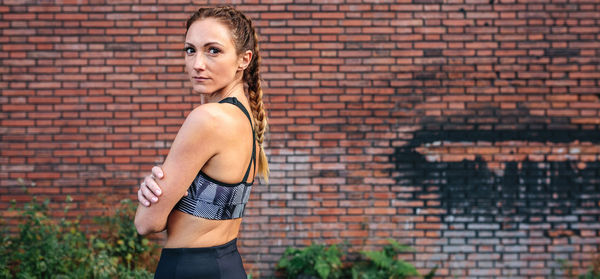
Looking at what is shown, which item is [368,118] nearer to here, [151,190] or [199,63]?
[199,63]

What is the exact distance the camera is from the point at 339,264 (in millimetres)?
4820

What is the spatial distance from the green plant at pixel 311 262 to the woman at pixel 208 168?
2.98 metres

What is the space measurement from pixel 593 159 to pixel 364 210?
2648mm

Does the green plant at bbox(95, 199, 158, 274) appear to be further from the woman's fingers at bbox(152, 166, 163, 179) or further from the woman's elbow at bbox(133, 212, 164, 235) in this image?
the woman's fingers at bbox(152, 166, 163, 179)

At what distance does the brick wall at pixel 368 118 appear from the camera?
5027 mm

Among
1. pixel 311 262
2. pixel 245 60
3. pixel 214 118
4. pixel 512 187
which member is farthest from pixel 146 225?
pixel 512 187

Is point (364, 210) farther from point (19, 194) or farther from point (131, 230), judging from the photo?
point (19, 194)

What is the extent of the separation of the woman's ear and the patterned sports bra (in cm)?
15

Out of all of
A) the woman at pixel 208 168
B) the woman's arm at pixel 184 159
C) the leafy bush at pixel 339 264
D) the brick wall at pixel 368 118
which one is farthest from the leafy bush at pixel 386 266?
the woman's arm at pixel 184 159

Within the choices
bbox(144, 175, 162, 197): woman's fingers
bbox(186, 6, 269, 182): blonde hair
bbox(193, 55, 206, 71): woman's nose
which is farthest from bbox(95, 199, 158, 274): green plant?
bbox(193, 55, 206, 71): woman's nose

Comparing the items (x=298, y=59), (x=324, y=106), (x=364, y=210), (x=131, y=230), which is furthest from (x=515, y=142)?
(x=131, y=230)

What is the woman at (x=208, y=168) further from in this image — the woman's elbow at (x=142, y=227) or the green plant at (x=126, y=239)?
the green plant at (x=126, y=239)

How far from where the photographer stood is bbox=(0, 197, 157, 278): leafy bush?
4.41 m

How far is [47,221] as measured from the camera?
4.87 m
